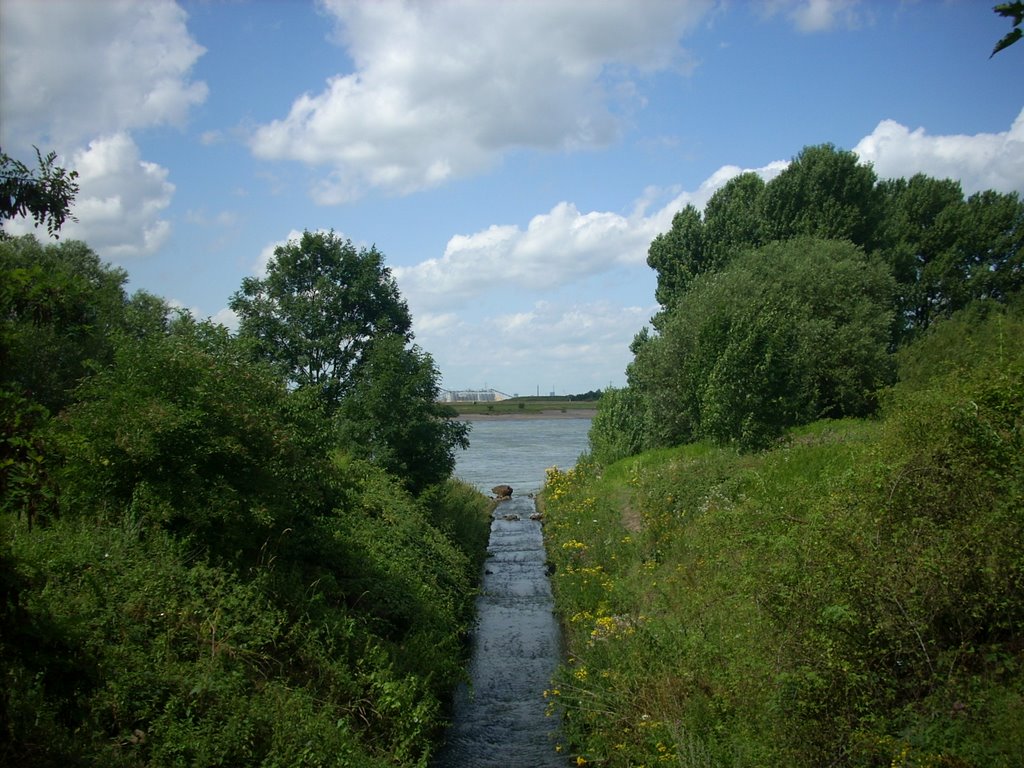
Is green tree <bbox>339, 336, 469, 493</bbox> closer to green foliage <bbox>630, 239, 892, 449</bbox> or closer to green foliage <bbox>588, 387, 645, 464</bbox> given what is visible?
green foliage <bbox>630, 239, 892, 449</bbox>

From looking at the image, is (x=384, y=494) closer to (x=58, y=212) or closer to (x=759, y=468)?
(x=759, y=468)

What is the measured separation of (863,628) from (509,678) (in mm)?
8508

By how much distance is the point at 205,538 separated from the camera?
10.8 meters

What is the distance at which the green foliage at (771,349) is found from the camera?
19625 millimetres

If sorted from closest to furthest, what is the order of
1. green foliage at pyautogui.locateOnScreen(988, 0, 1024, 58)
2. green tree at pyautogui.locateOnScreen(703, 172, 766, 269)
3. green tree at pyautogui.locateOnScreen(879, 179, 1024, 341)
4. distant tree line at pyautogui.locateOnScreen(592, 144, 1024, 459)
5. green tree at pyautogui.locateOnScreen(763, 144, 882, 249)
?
green foliage at pyautogui.locateOnScreen(988, 0, 1024, 58), distant tree line at pyautogui.locateOnScreen(592, 144, 1024, 459), green tree at pyautogui.locateOnScreen(763, 144, 882, 249), green tree at pyautogui.locateOnScreen(703, 172, 766, 269), green tree at pyautogui.locateOnScreen(879, 179, 1024, 341)

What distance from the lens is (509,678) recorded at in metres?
14.3

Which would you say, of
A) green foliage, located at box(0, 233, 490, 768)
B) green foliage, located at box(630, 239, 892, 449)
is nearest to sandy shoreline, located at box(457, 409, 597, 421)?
green foliage, located at box(630, 239, 892, 449)

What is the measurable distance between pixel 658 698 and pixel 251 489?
6.44 meters

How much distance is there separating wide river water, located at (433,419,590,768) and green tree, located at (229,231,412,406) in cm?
986

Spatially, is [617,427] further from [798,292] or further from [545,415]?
[545,415]

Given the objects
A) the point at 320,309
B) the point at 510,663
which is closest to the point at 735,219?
the point at 320,309

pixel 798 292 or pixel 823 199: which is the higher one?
pixel 823 199

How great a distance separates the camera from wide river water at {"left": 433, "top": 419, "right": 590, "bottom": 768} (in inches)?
446

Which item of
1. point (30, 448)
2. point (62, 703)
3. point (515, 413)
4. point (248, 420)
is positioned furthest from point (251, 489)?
point (515, 413)
